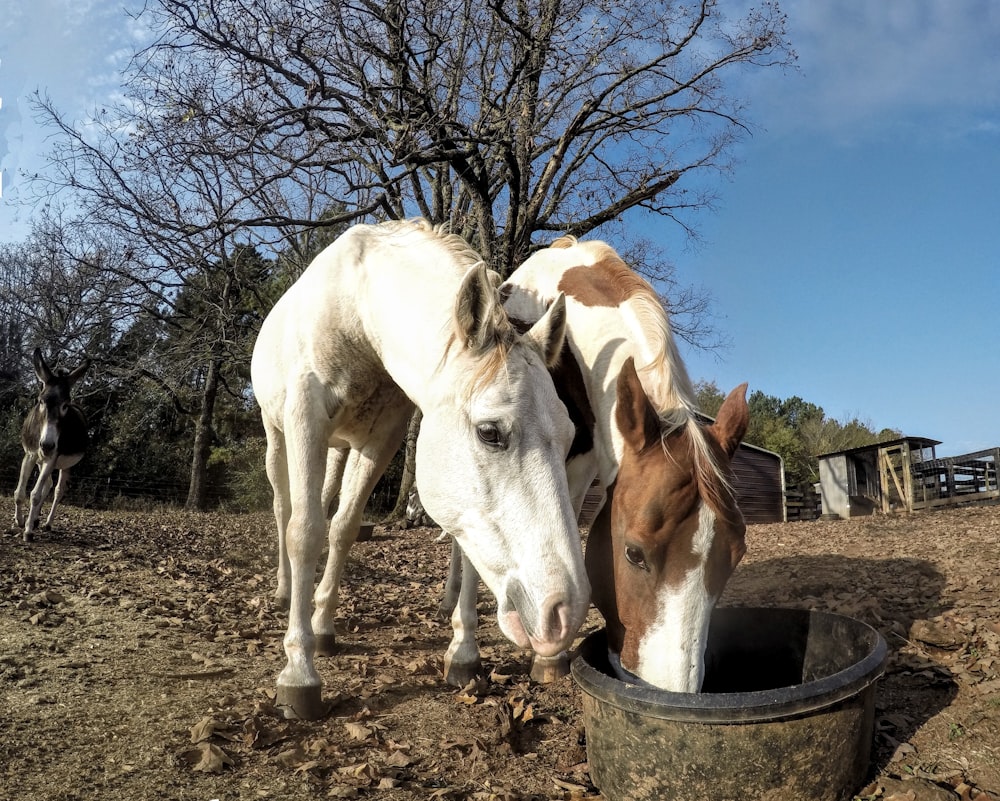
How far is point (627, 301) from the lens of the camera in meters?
3.20

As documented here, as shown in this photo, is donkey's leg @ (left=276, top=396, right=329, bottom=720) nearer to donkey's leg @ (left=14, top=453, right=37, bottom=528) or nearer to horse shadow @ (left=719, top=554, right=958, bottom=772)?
horse shadow @ (left=719, top=554, right=958, bottom=772)

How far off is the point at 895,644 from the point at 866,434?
3695 centimetres

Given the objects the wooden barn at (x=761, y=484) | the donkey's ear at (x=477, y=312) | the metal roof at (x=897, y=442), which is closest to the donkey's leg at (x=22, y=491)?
the donkey's ear at (x=477, y=312)

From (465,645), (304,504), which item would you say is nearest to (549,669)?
(465,645)

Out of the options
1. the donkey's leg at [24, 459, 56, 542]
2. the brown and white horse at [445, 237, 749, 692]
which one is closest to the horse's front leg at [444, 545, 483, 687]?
the brown and white horse at [445, 237, 749, 692]

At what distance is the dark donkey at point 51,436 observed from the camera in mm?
9039

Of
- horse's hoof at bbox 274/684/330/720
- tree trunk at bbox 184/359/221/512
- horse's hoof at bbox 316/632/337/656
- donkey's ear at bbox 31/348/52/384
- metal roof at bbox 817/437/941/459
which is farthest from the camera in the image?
metal roof at bbox 817/437/941/459

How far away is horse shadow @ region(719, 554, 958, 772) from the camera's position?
104 inches

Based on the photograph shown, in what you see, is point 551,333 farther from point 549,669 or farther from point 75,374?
point 75,374

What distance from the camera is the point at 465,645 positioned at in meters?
3.46

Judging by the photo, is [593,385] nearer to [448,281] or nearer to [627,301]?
[627,301]

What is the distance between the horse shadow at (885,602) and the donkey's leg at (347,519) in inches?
95.5

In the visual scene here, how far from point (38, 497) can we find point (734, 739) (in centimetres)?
915

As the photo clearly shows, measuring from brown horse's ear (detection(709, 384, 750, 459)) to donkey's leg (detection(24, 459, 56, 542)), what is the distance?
8275 mm
